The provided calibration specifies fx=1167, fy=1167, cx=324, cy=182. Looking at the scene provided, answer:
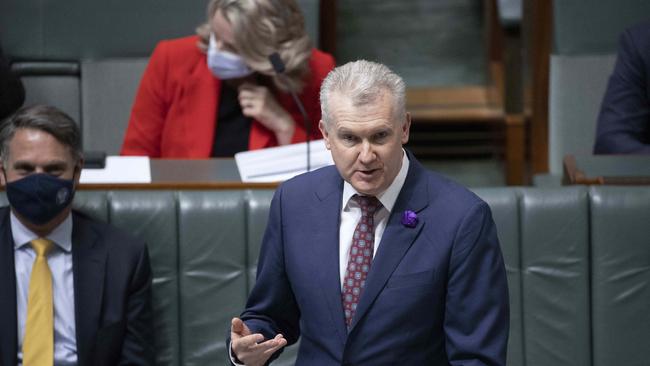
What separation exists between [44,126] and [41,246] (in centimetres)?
22

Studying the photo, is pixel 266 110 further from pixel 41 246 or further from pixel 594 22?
pixel 594 22

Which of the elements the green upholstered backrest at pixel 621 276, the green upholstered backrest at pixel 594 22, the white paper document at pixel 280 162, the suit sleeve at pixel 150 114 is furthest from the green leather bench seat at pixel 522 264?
the green upholstered backrest at pixel 594 22

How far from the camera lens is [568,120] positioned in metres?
3.37

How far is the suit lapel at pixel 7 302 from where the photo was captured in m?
2.11

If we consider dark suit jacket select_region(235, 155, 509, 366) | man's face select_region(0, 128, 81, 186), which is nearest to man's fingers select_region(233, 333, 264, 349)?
dark suit jacket select_region(235, 155, 509, 366)

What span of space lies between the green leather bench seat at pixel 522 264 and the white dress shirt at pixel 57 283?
0.45ft

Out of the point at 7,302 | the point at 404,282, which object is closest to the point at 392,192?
the point at 404,282

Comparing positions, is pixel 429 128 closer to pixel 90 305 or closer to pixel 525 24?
pixel 525 24

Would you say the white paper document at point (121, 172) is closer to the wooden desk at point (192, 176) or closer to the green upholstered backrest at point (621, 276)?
the wooden desk at point (192, 176)

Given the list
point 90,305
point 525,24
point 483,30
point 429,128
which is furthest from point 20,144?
point 483,30

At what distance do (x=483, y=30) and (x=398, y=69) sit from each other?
0.56 metres

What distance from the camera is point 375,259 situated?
1.73 m

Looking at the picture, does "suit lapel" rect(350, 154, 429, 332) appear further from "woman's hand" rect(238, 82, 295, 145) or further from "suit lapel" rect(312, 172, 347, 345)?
"woman's hand" rect(238, 82, 295, 145)

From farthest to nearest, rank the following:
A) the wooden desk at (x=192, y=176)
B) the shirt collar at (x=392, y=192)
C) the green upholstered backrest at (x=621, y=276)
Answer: the wooden desk at (x=192, y=176) < the green upholstered backrest at (x=621, y=276) < the shirt collar at (x=392, y=192)
